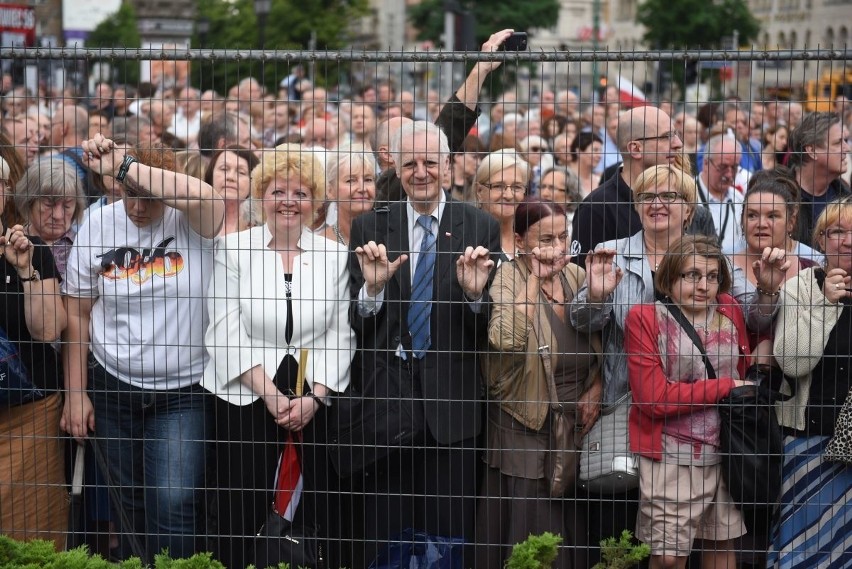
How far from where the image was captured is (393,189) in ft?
20.0

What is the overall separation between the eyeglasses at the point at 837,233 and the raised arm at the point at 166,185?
8.02 feet

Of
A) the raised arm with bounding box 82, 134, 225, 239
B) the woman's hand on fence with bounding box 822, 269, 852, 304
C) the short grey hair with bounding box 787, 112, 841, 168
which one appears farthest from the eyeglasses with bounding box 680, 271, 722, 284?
the raised arm with bounding box 82, 134, 225, 239

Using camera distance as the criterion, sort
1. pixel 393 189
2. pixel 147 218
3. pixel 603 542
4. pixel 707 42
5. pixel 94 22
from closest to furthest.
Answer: pixel 603 542, pixel 147 218, pixel 393 189, pixel 94 22, pixel 707 42

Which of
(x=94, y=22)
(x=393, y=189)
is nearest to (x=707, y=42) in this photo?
(x=94, y=22)

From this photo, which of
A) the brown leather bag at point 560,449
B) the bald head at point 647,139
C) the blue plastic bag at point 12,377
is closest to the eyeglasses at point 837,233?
the bald head at point 647,139

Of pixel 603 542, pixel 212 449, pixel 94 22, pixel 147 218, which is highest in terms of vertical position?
pixel 94 22

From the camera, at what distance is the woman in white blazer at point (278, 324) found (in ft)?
17.0

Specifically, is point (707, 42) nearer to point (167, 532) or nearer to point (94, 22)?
point (94, 22)

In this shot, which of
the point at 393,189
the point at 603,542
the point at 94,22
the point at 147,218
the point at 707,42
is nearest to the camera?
the point at 603,542

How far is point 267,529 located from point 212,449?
43 cm

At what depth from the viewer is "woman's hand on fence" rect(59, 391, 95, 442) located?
550 cm

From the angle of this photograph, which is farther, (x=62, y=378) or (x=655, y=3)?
(x=655, y=3)

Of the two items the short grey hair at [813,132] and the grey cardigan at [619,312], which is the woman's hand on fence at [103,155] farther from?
the short grey hair at [813,132]

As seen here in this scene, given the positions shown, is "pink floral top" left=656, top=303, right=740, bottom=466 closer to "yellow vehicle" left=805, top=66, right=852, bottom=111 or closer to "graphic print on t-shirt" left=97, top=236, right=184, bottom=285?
"yellow vehicle" left=805, top=66, right=852, bottom=111
